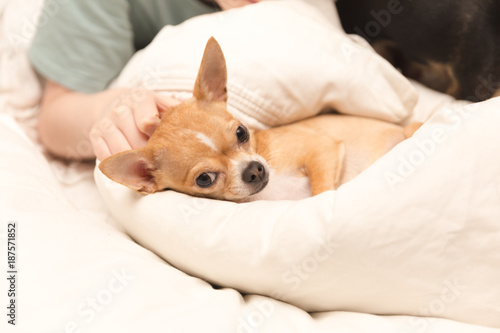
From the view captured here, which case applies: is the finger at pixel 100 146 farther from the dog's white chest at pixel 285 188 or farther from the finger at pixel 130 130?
the dog's white chest at pixel 285 188

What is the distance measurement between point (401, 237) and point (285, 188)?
57cm

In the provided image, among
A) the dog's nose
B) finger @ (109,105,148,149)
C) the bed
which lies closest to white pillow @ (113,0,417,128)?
finger @ (109,105,148,149)

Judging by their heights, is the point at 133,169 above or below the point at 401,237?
below

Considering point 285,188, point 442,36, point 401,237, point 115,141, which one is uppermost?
point 442,36

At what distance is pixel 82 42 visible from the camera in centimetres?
202

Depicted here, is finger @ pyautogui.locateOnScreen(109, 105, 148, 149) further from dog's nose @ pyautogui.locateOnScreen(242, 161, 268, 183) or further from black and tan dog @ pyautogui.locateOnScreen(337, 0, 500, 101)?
black and tan dog @ pyautogui.locateOnScreen(337, 0, 500, 101)

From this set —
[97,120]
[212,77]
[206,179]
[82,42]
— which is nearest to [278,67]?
[212,77]

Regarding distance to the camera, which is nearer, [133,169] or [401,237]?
[401,237]

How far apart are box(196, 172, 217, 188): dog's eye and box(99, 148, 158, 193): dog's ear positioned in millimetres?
A: 161

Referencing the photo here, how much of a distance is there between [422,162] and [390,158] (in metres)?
0.08

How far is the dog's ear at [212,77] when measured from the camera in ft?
4.62

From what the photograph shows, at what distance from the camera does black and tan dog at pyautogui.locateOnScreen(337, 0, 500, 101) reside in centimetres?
189

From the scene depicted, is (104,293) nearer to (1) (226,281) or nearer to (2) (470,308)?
(1) (226,281)

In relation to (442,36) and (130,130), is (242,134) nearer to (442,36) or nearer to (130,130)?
(130,130)
